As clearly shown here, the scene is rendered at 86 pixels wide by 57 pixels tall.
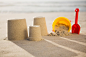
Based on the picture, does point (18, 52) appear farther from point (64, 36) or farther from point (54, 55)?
point (64, 36)

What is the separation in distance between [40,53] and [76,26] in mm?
2415

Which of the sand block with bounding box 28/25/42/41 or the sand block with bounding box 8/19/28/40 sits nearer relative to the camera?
the sand block with bounding box 28/25/42/41

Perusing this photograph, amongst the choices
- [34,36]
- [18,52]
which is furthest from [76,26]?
[18,52]

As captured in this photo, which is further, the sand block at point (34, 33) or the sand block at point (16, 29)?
the sand block at point (16, 29)

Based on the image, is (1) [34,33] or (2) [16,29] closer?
(1) [34,33]

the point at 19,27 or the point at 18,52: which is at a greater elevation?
the point at 19,27

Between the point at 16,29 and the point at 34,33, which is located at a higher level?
the point at 16,29

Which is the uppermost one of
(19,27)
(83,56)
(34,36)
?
(19,27)

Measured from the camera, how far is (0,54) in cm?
245

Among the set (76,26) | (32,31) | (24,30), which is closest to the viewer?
(32,31)

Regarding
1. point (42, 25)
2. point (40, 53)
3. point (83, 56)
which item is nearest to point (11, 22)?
point (42, 25)

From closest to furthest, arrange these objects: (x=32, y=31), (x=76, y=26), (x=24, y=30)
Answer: (x=32, y=31) → (x=24, y=30) → (x=76, y=26)

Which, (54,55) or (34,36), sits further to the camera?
(34,36)

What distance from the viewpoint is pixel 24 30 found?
3.65m
